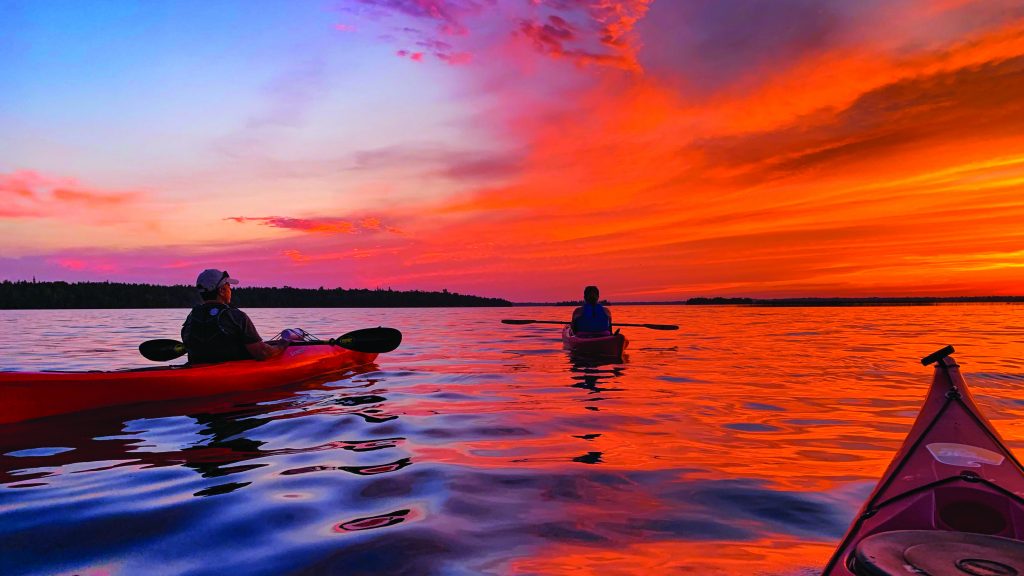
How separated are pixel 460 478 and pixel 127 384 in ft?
17.9

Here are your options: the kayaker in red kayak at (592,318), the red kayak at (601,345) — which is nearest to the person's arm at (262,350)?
the red kayak at (601,345)

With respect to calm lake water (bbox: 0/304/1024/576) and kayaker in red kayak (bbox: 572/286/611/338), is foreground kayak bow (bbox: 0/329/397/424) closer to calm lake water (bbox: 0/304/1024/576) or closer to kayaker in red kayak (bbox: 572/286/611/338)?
calm lake water (bbox: 0/304/1024/576)

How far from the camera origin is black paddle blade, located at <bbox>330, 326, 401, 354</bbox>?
11500mm

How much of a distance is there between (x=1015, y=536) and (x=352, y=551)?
3.49 meters

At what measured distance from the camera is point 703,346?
763 inches

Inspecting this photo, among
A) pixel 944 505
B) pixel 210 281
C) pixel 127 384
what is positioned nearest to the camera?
pixel 944 505

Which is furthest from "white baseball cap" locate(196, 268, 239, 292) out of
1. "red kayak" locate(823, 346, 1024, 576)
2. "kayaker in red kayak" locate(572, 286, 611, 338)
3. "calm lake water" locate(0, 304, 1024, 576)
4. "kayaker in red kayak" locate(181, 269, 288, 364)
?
"kayaker in red kayak" locate(572, 286, 611, 338)

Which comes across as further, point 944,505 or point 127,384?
point 127,384

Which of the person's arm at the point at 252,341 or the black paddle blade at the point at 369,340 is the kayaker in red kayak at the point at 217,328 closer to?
the person's arm at the point at 252,341

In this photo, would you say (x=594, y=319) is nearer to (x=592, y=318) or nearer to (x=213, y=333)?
(x=592, y=318)

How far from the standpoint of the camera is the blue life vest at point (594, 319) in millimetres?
14977

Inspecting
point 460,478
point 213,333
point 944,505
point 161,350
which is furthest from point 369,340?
point 944,505

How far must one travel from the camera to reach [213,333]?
863cm

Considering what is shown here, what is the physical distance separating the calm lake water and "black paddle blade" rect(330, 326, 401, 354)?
5.11 ft
